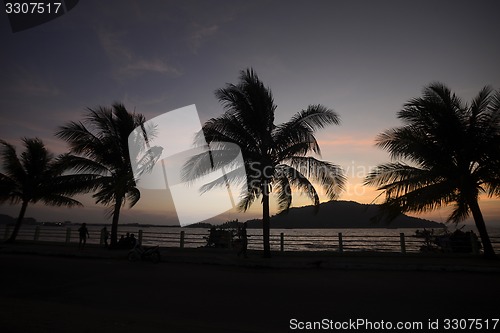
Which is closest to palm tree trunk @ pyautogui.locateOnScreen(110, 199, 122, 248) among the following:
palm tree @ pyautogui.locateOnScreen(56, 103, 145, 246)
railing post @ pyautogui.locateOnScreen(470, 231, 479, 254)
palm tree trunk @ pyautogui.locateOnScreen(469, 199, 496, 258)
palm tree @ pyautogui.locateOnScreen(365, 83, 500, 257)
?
palm tree @ pyautogui.locateOnScreen(56, 103, 145, 246)

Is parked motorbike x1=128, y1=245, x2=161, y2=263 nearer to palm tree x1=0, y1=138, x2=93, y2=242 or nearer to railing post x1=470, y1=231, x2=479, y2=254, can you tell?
palm tree x1=0, y1=138, x2=93, y2=242

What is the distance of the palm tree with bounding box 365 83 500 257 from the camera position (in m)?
12.4

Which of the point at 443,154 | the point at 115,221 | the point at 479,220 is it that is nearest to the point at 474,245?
→ the point at 479,220

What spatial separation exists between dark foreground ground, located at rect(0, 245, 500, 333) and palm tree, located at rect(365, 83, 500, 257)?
3882 millimetres

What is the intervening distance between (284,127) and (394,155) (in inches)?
206

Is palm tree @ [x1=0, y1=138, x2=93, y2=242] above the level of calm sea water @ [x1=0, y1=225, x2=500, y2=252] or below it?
above

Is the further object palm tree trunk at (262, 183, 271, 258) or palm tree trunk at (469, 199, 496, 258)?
palm tree trunk at (262, 183, 271, 258)

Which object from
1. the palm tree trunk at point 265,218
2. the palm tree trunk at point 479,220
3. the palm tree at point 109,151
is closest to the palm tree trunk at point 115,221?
the palm tree at point 109,151

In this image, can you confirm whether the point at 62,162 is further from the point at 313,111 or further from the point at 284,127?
the point at 313,111

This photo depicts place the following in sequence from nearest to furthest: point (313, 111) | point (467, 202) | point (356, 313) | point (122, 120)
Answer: point (356, 313) → point (467, 202) → point (313, 111) → point (122, 120)

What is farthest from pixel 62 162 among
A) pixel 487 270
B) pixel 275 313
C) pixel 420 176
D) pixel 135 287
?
pixel 487 270

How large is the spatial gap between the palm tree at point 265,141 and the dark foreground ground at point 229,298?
4.81 m

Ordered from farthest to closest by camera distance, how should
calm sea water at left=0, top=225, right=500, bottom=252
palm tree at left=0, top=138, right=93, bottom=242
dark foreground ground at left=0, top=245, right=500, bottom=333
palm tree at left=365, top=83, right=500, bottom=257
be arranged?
1. palm tree at left=0, top=138, right=93, bottom=242
2. calm sea water at left=0, top=225, right=500, bottom=252
3. palm tree at left=365, top=83, right=500, bottom=257
4. dark foreground ground at left=0, top=245, right=500, bottom=333

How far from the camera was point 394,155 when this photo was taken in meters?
13.4
